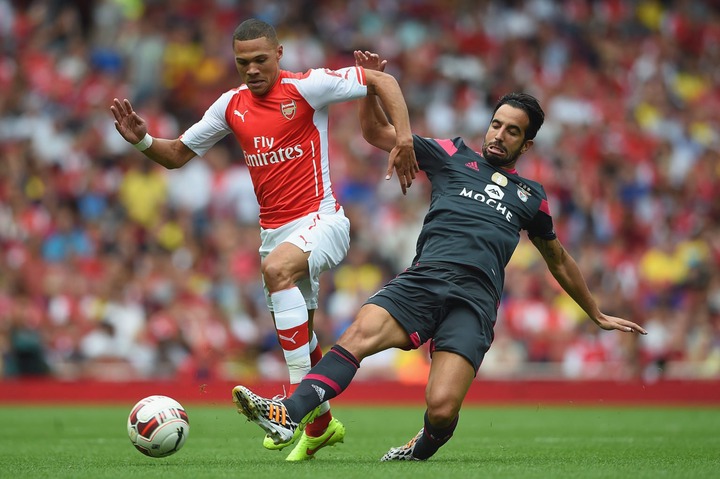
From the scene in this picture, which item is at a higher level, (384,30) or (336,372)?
(384,30)

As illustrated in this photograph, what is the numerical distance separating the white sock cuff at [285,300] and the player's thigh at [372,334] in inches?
16.1

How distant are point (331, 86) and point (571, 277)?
214 centimetres

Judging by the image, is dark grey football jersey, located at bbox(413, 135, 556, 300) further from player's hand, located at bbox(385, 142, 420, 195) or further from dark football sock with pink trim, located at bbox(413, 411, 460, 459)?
dark football sock with pink trim, located at bbox(413, 411, 460, 459)

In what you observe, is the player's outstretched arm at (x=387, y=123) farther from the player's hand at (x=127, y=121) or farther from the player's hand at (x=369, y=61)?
the player's hand at (x=127, y=121)

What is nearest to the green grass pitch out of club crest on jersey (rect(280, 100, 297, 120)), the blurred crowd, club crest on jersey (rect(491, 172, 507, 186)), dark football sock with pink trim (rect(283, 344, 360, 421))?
dark football sock with pink trim (rect(283, 344, 360, 421))

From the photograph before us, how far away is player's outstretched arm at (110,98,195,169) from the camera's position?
790cm

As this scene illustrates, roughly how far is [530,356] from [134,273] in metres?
5.87

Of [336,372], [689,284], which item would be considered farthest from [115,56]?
[336,372]

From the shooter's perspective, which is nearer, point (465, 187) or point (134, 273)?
point (465, 187)

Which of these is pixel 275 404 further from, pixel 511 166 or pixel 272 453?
pixel 511 166

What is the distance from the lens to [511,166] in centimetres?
813

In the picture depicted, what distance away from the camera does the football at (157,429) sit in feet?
23.7

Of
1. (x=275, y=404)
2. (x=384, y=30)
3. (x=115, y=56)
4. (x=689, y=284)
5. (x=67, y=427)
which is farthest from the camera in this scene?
(x=384, y=30)

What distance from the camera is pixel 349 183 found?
18.4 meters
